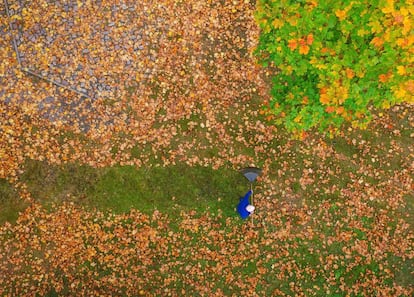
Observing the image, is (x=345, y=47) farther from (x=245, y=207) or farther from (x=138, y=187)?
(x=138, y=187)

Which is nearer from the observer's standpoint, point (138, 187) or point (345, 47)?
point (345, 47)

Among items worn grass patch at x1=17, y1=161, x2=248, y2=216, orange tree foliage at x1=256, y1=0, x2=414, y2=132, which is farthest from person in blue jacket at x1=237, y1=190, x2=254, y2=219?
orange tree foliage at x1=256, y1=0, x2=414, y2=132

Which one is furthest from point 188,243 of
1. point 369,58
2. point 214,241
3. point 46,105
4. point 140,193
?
point 369,58

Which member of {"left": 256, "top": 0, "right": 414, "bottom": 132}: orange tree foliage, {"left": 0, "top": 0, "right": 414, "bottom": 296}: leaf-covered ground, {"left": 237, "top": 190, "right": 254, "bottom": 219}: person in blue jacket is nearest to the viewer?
{"left": 256, "top": 0, "right": 414, "bottom": 132}: orange tree foliage

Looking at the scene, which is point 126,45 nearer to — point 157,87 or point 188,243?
point 157,87

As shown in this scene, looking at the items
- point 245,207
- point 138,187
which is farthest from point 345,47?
point 138,187

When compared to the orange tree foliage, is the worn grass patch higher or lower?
lower

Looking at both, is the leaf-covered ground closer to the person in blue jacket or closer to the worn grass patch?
the worn grass patch
